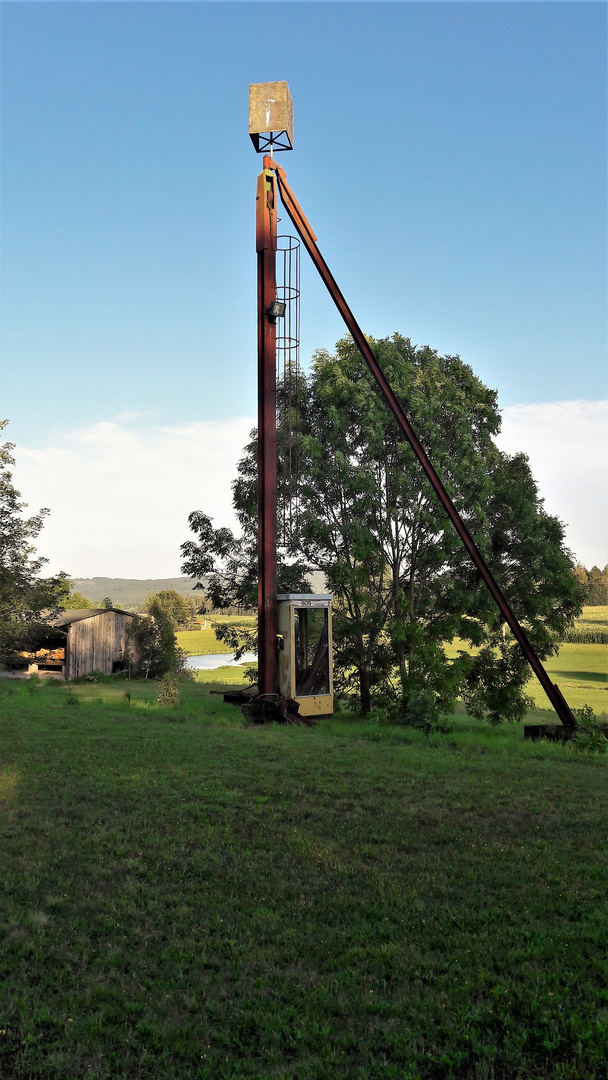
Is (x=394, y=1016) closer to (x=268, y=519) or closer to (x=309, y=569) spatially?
(x=268, y=519)

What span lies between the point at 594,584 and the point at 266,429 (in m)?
24.5

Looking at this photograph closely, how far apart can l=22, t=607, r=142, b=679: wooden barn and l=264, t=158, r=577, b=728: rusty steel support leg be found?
21.0 m

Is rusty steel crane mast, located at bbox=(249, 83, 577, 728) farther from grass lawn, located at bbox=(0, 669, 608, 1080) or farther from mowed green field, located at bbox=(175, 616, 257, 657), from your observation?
grass lawn, located at bbox=(0, 669, 608, 1080)

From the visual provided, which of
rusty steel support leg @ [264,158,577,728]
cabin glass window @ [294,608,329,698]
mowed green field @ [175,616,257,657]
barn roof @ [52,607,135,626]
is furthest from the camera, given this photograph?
barn roof @ [52,607,135,626]

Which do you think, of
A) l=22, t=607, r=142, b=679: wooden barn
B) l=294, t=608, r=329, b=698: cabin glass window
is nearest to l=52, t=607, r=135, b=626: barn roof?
l=22, t=607, r=142, b=679: wooden barn

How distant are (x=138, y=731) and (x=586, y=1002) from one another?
444 inches

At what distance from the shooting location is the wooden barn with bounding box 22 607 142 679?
32875 millimetres

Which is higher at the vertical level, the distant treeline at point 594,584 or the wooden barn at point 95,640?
the distant treeline at point 594,584

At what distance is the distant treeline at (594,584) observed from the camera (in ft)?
66.5

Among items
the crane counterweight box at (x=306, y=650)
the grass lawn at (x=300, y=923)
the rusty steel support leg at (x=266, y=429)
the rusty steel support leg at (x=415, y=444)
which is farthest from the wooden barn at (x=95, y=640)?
the grass lawn at (x=300, y=923)

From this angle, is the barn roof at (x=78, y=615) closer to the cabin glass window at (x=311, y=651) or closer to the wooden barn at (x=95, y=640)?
the wooden barn at (x=95, y=640)

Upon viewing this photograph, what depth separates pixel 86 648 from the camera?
111 feet

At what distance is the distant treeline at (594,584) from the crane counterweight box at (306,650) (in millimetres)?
7534

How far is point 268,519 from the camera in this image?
17203 mm
